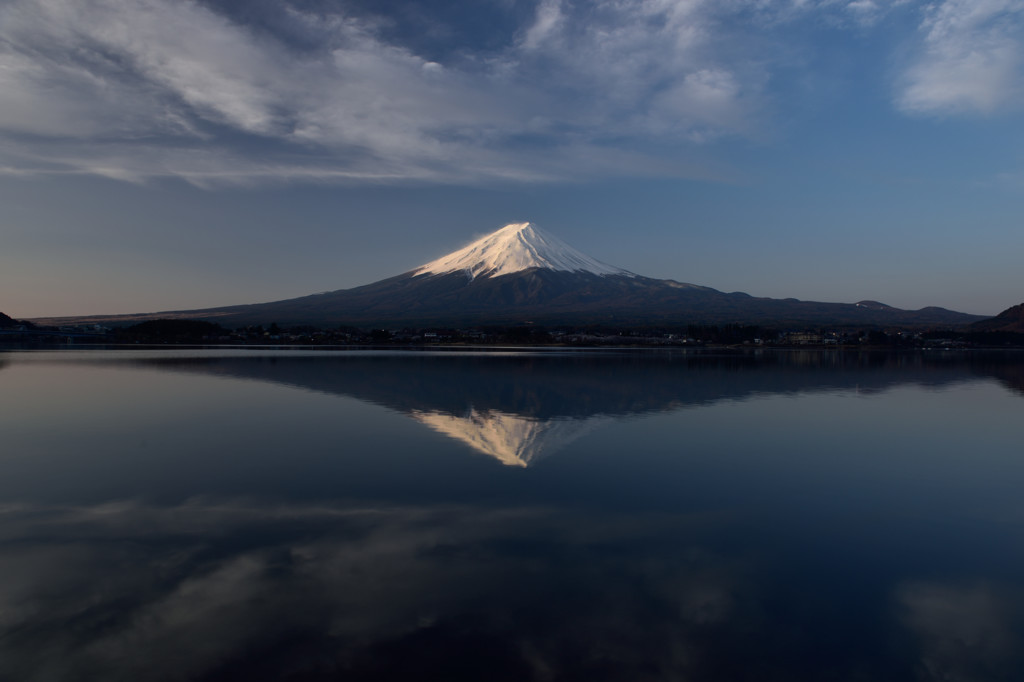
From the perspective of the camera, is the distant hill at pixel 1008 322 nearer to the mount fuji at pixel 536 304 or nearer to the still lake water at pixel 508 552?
the mount fuji at pixel 536 304

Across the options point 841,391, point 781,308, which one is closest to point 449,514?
point 841,391

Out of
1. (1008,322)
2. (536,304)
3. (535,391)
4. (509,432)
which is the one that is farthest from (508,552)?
(536,304)

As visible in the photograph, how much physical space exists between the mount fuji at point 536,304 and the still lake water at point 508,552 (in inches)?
4222

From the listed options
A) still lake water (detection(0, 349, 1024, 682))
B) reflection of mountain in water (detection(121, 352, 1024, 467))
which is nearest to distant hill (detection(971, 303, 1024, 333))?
reflection of mountain in water (detection(121, 352, 1024, 467))

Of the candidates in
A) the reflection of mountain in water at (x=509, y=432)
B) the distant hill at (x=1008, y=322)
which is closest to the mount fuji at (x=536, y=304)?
the distant hill at (x=1008, y=322)

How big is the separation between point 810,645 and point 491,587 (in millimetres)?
2400

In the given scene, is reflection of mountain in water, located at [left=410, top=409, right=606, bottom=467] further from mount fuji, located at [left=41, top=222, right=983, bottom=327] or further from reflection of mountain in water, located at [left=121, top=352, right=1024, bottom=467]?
mount fuji, located at [left=41, top=222, right=983, bottom=327]

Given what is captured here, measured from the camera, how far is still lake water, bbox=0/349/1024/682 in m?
4.14

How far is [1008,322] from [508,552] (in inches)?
5420

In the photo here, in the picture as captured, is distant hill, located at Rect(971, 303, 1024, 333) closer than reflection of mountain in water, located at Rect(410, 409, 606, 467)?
No

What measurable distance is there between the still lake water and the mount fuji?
107246mm

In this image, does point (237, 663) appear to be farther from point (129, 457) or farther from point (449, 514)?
point (129, 457)

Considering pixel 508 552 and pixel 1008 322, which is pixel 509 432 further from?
pixel 1008 322

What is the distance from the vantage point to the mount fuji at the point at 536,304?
133000mm
